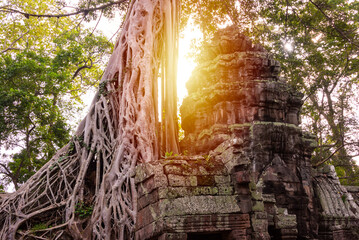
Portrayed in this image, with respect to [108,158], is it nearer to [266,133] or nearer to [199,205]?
[266,133]

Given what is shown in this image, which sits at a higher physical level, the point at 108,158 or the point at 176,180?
the point at 108,158

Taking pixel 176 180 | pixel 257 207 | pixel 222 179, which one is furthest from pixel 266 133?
pixel 176 180

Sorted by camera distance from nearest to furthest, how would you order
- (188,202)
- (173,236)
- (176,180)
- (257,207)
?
1. (173,236)
2. (188,202)
3. (176,180)
4. (257,207)

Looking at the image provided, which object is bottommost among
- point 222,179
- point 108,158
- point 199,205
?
point 199,205

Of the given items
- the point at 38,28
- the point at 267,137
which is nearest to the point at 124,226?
the point at 267,137

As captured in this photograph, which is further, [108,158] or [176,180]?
[108,158]

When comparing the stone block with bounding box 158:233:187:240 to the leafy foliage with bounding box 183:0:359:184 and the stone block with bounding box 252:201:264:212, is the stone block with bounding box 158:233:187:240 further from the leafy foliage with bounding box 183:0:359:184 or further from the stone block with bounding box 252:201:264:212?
the leafy foliage with bounding box 183:0:359:184

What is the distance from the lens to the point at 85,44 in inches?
534

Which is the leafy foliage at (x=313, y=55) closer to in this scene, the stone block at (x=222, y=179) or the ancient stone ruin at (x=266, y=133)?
the ancient stone ruin at (x=266, y=133)

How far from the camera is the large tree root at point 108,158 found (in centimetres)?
652

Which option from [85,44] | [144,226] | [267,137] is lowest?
[144,226]

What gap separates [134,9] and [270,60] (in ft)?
10.5

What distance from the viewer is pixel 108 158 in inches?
294

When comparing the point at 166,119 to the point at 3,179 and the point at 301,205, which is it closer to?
the point at 301,205
